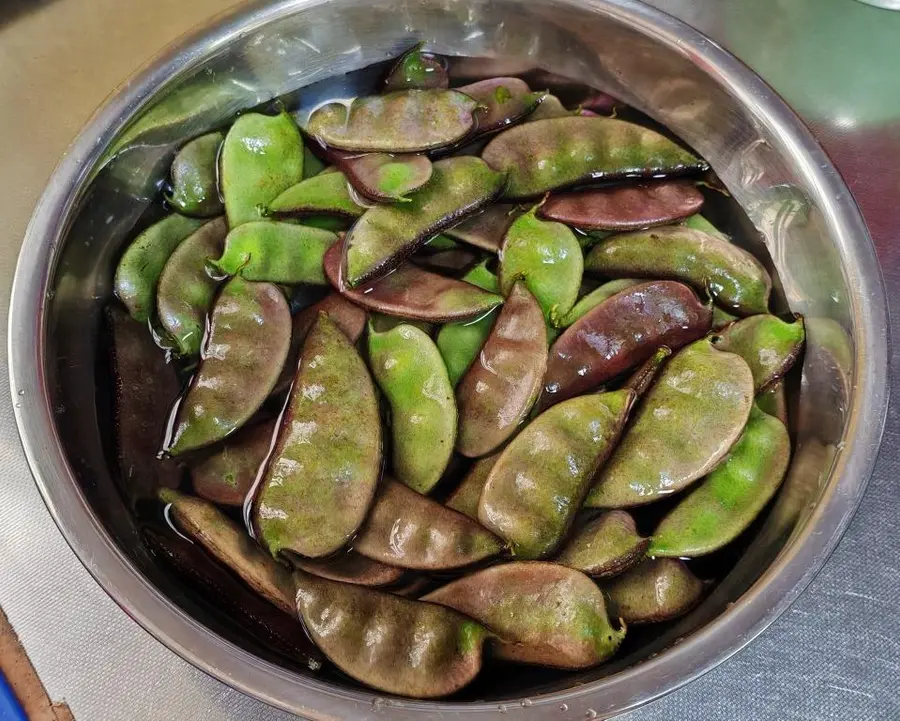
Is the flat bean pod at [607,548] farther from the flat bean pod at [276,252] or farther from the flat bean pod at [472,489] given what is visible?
the flat bean pod at [276,252]

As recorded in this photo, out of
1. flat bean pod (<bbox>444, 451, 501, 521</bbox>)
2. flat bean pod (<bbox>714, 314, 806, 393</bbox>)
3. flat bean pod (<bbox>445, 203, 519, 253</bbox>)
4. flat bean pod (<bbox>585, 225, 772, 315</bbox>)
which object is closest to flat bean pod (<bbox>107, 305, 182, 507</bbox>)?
flat bean pod (<bbox>444, 451, 501, 521</bbox>)

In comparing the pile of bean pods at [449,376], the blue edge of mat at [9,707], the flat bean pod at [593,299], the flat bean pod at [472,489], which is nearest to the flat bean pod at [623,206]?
the pile of bean pods at [449,376]

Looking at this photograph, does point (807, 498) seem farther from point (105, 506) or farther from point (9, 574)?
point (9, 574)

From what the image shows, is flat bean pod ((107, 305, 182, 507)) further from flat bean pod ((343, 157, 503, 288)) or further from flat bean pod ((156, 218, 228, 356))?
flat bean pod ((343, 157, 503, 288))

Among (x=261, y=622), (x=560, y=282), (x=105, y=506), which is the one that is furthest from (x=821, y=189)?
(x=105, y=506)

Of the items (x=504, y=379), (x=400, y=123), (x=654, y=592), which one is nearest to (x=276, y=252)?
(x=400, y=123)
